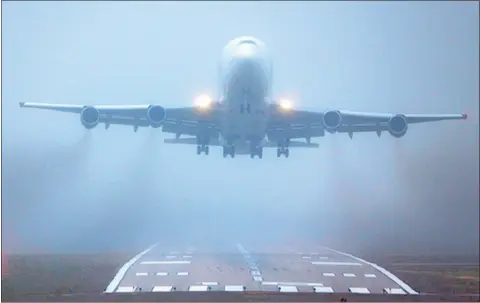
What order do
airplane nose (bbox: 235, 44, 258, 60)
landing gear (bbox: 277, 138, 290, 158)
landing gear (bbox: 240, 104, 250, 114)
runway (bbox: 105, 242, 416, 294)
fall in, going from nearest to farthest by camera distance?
1. runway (bbox: 105, 242, 416, 294)
2. airplane nose (bbox: 235, 44, 258, 60)
3. landing gear (bbox: 240, 104, 250, 114)
4. landing gear (bbox: 277, 138, 290, 158)

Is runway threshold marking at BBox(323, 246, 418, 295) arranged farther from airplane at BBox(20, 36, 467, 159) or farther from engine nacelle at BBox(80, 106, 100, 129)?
engine nacelle at BBox(80, 106, 100, 129)

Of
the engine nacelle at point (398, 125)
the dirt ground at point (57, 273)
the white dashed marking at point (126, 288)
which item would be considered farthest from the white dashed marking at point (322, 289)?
the engine nacelle at point (398, 125)

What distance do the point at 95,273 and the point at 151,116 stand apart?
9.87 metres

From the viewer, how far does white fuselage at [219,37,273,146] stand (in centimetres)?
3656

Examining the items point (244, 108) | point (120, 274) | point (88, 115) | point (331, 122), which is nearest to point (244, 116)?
point (244, 108)

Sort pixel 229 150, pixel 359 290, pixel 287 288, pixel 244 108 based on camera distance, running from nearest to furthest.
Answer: pixel 287 288
pixel 359 290
pixel 244 108
pixel 229 150

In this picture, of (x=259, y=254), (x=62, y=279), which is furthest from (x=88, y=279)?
(x=259, y=254)

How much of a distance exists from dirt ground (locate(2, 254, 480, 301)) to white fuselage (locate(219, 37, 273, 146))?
8473mm

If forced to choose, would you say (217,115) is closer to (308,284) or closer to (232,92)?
(232,92)

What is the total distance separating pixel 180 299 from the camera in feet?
84.6

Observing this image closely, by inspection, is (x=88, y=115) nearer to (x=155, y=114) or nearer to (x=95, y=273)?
(x=155, y=114)

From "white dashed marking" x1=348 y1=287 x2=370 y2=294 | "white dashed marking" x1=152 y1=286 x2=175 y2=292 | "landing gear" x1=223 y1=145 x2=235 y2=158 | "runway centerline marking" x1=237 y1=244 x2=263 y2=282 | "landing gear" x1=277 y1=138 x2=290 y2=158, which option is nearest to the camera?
"white dashed marking" x1=152 y1=286 x2=175 y2=292

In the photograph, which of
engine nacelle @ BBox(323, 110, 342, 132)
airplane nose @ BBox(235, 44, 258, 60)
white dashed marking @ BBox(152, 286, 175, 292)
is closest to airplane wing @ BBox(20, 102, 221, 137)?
airplane nose @ BBox(235, 44, 258, 60)

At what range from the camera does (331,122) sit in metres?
38.2
